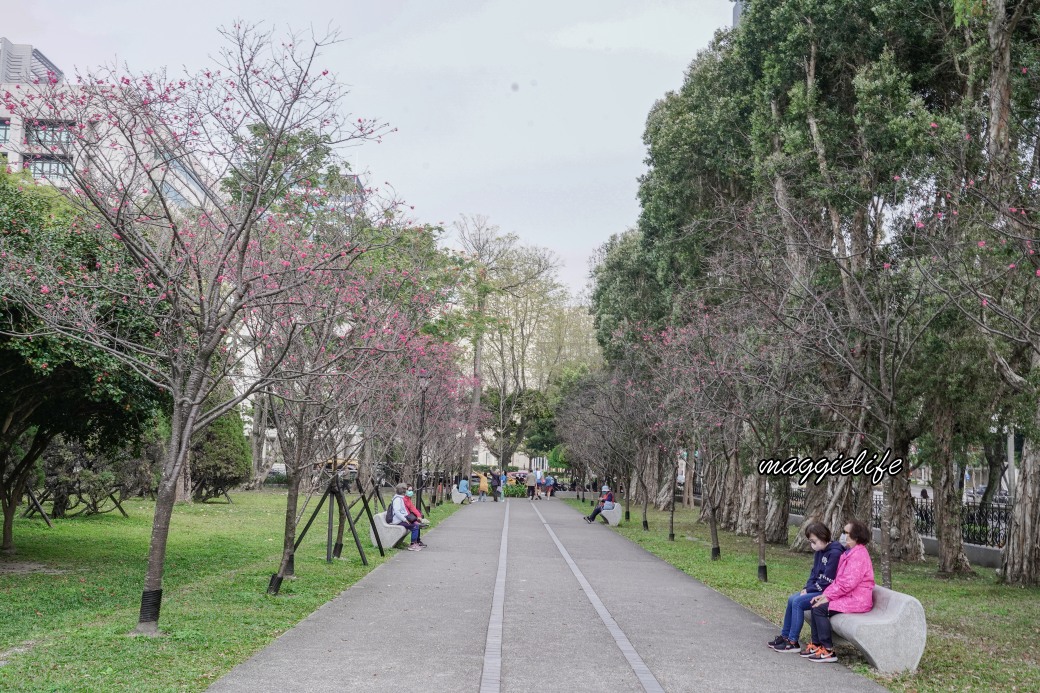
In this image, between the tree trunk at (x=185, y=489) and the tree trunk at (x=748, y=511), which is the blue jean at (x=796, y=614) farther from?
the tree trunk at (x=185, y=489)

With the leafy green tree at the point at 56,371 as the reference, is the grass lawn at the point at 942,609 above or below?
below

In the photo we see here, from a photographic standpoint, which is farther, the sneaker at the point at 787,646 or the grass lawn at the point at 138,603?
the sneaker at the point at 787,646

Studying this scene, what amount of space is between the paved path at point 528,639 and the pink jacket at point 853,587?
2.03 ft

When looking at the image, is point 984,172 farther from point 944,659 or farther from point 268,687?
point 268,687

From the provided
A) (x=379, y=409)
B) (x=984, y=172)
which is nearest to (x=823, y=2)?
(x=984, y=172)

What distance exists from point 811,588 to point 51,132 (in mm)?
8688

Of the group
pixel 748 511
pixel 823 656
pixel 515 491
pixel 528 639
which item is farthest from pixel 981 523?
pixel 515 491

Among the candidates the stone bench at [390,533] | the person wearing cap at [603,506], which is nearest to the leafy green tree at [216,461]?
the person wearing cap at [603,506]

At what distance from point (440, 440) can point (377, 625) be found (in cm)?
2868

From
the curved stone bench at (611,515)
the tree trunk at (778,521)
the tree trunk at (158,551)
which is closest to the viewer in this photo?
the tree trunk at (158,551)

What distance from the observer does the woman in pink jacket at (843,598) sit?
26.7 ft

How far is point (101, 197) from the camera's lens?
883 cm

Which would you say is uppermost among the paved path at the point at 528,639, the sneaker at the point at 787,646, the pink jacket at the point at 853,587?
the pink jacket at the point at 853,587
